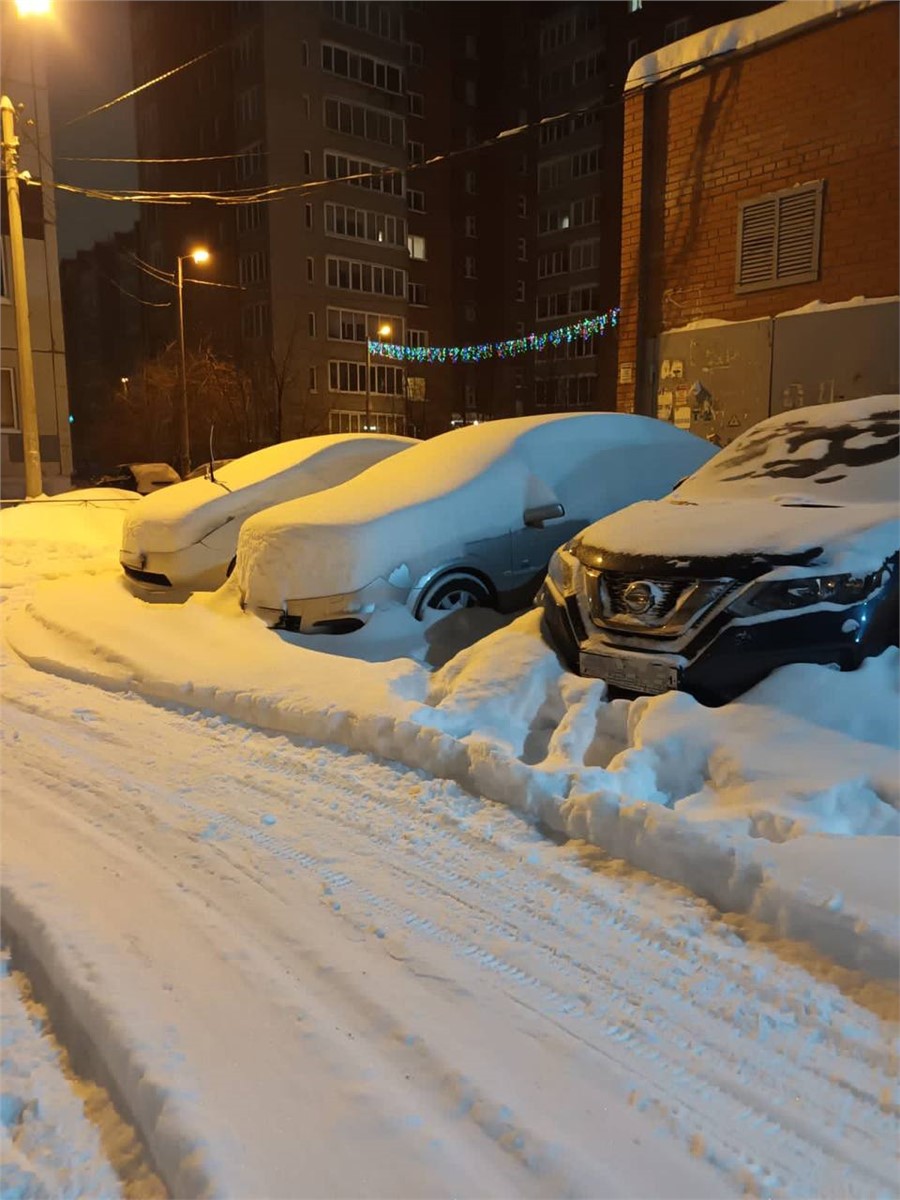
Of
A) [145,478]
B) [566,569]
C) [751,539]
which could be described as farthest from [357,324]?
[751,539]

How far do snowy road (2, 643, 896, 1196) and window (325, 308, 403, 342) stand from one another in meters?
41.8

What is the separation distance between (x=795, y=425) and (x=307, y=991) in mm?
4621

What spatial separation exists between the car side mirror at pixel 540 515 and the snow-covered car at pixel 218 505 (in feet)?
8.15

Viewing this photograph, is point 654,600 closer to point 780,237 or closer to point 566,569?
point 566,569

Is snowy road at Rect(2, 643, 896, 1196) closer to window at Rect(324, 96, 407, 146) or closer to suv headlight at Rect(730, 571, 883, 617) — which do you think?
suv headlight at Rect(730, 571, 883, 617)

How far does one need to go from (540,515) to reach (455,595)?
0.91m

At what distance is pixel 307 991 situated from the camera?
2.37 m

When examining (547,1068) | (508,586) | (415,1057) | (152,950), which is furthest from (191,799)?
(508,586)

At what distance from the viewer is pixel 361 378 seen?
43.5m

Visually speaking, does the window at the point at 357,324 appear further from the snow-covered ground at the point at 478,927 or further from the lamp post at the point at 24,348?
the snow-covered ground at the point at 478,927

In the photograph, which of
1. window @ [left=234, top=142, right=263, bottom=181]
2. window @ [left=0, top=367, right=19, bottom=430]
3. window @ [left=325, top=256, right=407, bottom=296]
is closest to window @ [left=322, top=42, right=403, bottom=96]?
window @ [left=234, top=142, right=263, bottom=181]

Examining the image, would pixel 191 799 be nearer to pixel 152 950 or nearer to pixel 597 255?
pixel 152 950

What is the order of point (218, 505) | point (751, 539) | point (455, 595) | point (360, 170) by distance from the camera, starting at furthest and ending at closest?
point (360, 170) < point (218, 505) < point (455, 595) < point (751, 539)

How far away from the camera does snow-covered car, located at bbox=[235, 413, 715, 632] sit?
221 inches
